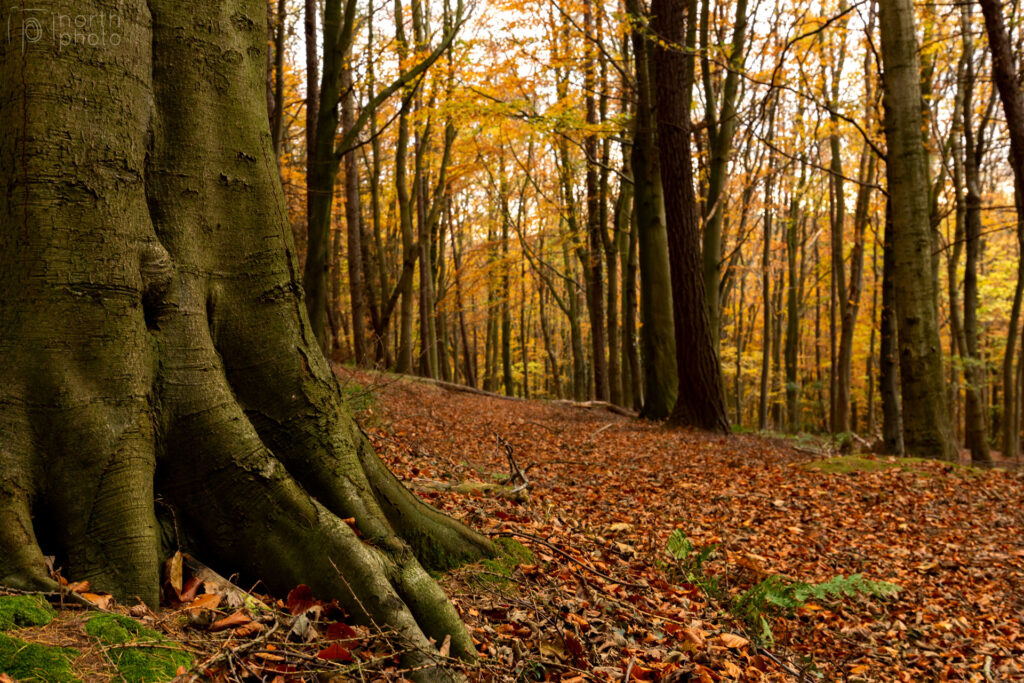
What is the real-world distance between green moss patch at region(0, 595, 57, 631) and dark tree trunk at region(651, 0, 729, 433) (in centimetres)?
1022

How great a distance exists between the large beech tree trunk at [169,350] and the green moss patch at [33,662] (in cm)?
44

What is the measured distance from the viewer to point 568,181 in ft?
65.2

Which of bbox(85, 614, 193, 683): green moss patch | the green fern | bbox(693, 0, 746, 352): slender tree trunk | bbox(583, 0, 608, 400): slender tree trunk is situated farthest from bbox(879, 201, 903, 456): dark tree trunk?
bbox(85, 614, 193, 683): green moss patch

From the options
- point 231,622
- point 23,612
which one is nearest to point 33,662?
point 23,612

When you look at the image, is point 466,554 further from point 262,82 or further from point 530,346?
point 530,346

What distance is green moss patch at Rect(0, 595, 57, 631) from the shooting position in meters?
1.87

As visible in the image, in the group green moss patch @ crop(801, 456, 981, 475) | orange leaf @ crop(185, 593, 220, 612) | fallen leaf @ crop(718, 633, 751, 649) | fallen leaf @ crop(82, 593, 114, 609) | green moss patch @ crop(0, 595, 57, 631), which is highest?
green moss patch @ crop(0, 595, 57, 631)

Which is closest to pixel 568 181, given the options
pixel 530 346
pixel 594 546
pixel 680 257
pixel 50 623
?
pixel 680 257

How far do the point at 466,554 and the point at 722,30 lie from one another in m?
14.3

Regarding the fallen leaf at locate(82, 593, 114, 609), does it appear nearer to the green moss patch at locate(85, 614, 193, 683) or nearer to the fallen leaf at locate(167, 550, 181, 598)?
the green moss patch at locate(85, 614, 193, 683)

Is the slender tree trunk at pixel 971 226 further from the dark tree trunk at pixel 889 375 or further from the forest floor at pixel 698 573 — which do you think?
the forest floor at pixel 698 573

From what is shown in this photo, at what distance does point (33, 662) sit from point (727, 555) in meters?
4.64

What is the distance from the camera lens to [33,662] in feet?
5.69

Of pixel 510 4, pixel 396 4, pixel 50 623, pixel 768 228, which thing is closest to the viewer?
pixel 50 623
